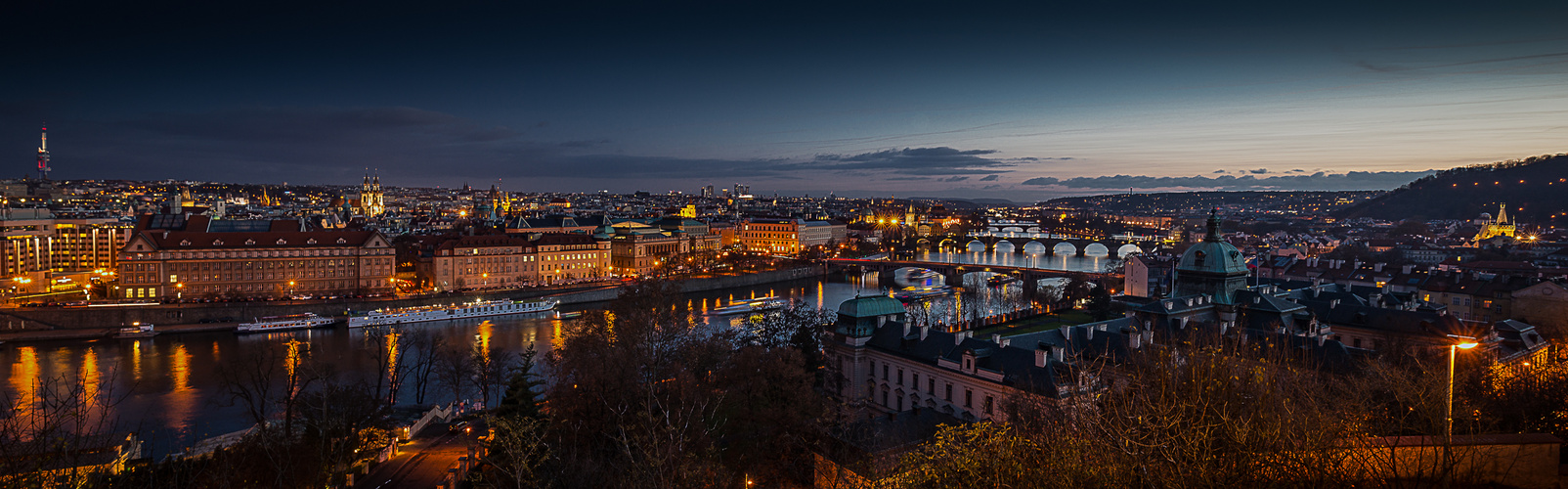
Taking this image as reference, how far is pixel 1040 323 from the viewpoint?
24.7 m

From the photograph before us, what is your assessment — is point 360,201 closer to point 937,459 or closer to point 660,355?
point 660,355

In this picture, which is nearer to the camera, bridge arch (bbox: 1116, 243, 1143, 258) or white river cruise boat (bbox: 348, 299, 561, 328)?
white river cruise boat (bbox: 348, 299, 561, 328)

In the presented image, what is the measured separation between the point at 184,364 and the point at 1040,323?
25.8 m

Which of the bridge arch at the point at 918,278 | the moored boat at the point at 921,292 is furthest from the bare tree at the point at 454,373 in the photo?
the bridge arch at the point at 918,278

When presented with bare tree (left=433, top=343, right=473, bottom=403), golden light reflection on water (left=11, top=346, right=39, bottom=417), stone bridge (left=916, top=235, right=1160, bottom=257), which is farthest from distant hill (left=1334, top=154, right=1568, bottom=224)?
golden light reflection on water (left=11, top=346, right=39, bottom=417)

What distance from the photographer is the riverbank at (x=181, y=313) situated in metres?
28.0

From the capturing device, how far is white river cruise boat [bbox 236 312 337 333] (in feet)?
97.5

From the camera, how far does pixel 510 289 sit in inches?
1581

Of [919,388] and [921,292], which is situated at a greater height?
[919,388]

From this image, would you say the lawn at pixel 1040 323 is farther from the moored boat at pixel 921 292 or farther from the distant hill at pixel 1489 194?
the distant hill at pixel 1489 194

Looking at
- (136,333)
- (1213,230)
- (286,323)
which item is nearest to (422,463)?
(1213,230)

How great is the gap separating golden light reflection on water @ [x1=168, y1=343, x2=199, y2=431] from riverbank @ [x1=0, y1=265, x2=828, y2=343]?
18.2 feet

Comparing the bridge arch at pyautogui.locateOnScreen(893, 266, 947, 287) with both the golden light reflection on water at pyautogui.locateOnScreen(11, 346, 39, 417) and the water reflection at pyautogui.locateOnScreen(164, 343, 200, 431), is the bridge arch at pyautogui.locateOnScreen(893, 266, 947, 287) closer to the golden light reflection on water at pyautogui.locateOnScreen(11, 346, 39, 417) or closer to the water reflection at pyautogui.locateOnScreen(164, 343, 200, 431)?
the water reflection at pyautogui.locateOnScreen(164, 343, 200, 431)

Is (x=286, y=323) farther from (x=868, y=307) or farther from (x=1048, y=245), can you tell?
(x=1048, y=245)
